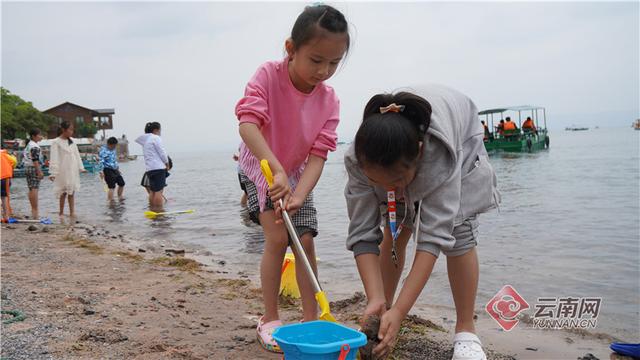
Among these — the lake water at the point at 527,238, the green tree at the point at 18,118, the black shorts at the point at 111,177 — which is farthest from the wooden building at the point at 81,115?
the lake water at the point at 527,238

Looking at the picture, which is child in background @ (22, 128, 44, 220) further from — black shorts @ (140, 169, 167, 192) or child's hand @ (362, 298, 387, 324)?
child's hand @ (362, 298, 387, 324)

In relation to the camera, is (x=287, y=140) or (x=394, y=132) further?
(x=287, y=140)

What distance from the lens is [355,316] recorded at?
3.14 metres

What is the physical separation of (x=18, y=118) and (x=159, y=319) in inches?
2141

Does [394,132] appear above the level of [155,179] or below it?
above

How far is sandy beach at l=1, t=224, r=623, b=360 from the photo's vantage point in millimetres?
2303

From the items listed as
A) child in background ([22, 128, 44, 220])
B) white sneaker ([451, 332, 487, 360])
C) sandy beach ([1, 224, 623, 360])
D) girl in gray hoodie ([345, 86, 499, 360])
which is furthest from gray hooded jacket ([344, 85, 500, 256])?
child in background ([22, 128, 44, 220])

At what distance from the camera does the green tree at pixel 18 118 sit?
47156 mm

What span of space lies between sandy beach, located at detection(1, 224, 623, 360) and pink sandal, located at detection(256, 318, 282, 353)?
4 cm

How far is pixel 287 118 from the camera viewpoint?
2533 mm

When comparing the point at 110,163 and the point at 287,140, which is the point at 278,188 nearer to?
the point at 287,140

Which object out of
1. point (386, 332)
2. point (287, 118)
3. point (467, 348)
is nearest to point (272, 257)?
point (287, 118)

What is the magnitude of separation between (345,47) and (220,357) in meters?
1.45

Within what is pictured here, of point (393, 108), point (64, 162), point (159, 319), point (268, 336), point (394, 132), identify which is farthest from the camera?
point (64, 162)
